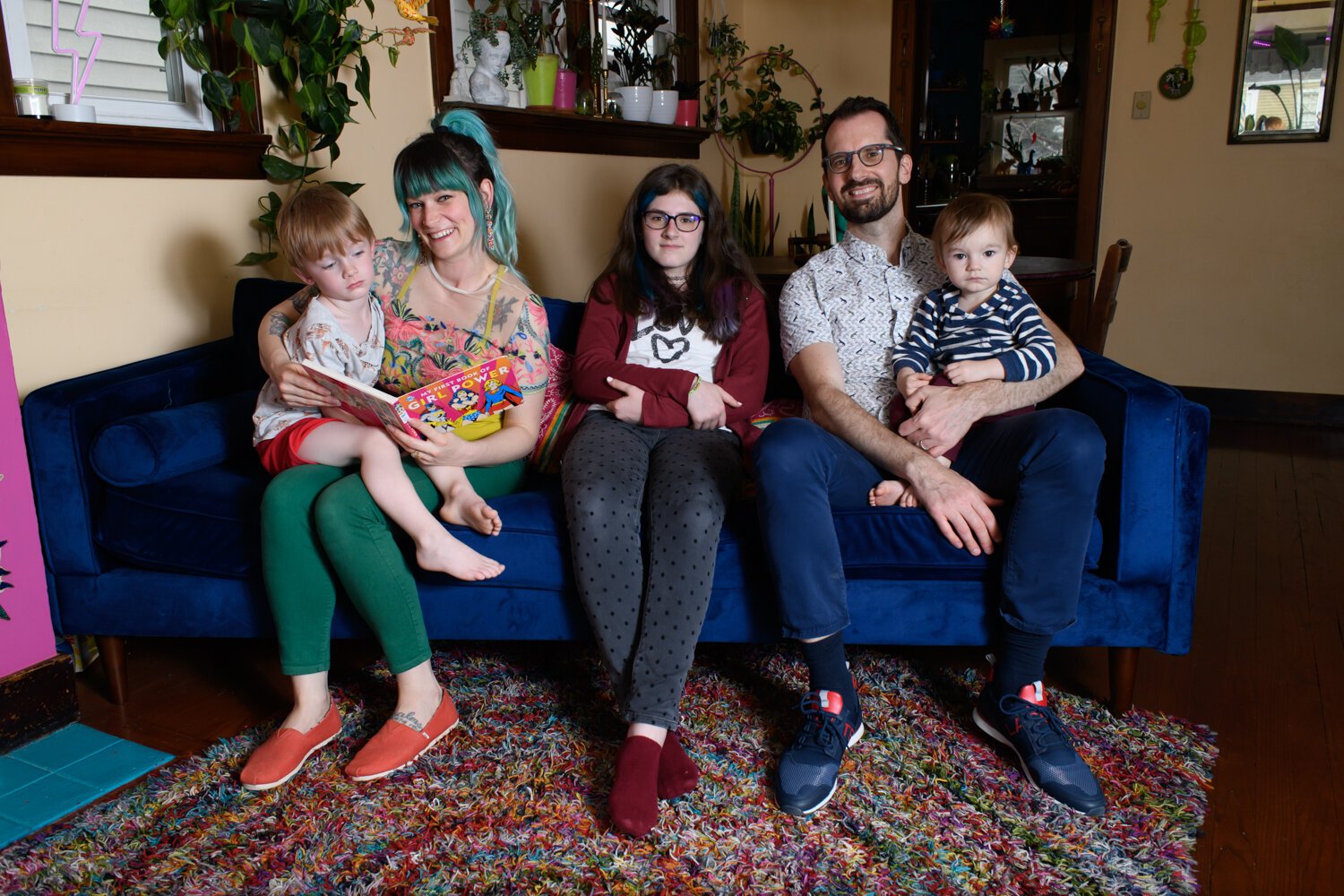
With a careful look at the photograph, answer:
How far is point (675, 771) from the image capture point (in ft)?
5.67

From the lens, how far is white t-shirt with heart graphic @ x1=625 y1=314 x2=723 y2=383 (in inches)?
85.1

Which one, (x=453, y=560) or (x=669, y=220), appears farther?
(x=669, y=220)

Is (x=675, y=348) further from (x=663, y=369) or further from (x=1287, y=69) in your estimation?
(x=1287, y=69)

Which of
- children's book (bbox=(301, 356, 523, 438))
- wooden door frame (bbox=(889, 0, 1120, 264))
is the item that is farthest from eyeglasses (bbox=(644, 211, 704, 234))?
wooden door frame (bbox=(889, 0, 1120, 264))

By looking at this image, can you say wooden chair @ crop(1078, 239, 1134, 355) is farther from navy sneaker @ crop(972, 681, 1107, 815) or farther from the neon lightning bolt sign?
the neon lightning bolt sign

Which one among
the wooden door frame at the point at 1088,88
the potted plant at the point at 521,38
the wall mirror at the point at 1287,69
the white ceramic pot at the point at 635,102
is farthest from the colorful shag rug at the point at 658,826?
the wall mirror at the point at 1287,69

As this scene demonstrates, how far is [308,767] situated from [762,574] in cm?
89

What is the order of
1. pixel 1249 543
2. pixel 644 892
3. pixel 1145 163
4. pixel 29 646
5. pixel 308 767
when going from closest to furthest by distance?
1. pixel 644 892
2. pixel 308 767
3. pixel 29 646
4. pixel 1249 543
5. pixel 1145 163

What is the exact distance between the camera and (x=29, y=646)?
1978 mm

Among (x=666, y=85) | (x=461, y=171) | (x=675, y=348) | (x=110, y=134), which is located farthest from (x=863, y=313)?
(x=666, y=85)

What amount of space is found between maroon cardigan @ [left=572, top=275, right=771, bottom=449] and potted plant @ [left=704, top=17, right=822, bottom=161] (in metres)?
2.89

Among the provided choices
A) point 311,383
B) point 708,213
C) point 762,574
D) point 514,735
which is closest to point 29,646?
point 311,383

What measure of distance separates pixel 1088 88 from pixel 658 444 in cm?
358

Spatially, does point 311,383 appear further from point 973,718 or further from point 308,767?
point 973,718
